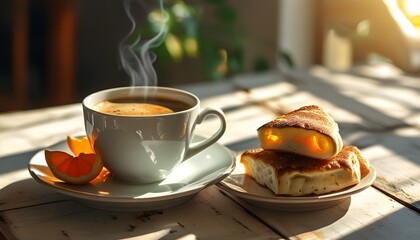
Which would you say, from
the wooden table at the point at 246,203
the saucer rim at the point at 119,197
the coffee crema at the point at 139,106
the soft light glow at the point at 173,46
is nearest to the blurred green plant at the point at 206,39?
the soft light glow at the point at 173,46

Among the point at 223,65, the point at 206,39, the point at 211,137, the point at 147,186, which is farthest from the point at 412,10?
the point at 147,186

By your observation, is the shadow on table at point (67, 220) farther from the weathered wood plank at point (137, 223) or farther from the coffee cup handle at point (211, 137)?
the coffee cup handle at point (211, 137)

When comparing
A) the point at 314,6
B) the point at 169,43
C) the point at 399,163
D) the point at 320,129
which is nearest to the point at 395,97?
the point at 399,163

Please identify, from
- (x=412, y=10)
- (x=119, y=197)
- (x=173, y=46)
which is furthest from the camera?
(x=173, y=46)

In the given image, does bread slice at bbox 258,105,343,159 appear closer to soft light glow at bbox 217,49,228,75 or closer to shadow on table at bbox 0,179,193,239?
shadow on table at bbox 0,179,193,239

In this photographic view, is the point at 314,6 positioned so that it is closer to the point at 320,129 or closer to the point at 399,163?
the point at 399,163

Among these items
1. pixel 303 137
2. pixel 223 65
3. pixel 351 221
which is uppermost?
pixel 303 137

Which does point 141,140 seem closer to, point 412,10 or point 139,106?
point 139,106
